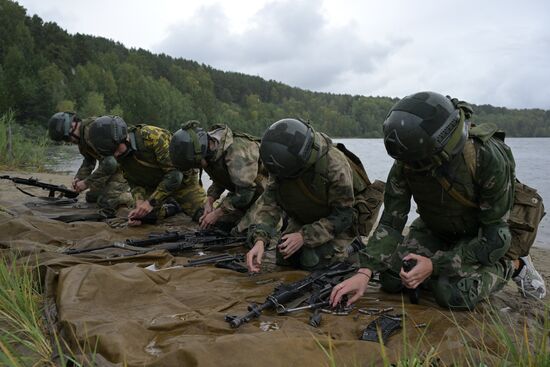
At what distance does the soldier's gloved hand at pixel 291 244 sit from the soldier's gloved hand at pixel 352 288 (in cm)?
92

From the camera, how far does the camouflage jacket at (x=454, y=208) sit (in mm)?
3348

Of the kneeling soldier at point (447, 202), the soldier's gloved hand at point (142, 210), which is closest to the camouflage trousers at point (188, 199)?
the soldier's gloved hand at point (142, 210)

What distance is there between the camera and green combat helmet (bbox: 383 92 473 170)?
308 centimetres

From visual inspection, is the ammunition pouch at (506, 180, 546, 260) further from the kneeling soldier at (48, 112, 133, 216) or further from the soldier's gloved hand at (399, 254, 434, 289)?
the kneeling soldier at (48, 112, 133, 216)

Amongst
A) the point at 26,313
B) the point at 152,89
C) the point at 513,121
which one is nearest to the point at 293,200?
the point at 26,313

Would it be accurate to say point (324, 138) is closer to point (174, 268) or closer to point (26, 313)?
point (174, 268)

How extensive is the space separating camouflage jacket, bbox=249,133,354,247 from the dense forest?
36.8m

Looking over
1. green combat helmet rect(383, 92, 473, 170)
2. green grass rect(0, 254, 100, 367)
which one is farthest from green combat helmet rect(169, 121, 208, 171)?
green combat helmet rect(383, 92, 473, 170)

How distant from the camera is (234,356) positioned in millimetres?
2475

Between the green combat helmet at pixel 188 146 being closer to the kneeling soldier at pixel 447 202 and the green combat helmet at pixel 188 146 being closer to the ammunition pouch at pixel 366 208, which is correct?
the ammunition pouch at pixel 366 208

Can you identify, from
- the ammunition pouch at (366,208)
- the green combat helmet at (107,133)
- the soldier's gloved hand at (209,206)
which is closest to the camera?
the ammunition pouch at (366,208)

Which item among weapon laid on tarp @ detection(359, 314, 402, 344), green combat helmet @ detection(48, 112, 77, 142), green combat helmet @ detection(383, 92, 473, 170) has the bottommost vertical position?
weapon laid on tarp @ detection(359, 314, 402, 344)

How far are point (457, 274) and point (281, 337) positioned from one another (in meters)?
1.64

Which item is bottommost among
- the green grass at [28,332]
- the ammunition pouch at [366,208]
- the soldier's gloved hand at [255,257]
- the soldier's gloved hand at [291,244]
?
the green grass at [28,332]
